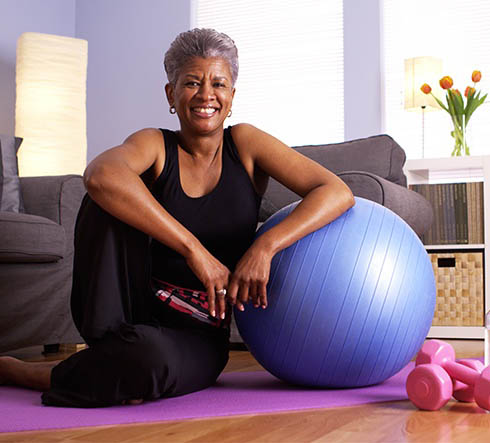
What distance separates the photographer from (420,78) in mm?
4195

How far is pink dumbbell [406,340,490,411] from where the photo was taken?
1607 millimetres

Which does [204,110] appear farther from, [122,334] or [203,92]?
[122,334]

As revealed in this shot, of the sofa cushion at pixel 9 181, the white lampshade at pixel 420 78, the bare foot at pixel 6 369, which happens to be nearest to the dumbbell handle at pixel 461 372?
the bare foot at pixel 6 369

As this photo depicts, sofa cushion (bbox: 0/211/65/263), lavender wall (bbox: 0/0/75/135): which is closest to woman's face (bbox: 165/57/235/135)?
sofa cushion (bbox: 0/211/65/263)

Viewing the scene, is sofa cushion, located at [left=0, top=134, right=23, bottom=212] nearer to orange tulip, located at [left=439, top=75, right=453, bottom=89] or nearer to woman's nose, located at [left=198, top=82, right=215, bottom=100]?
woman's nose, located at [left=198, top=82, right=215, bottom=100]

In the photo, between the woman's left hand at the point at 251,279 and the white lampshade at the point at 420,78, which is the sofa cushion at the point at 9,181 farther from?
the white lampshade at the point at 420,78

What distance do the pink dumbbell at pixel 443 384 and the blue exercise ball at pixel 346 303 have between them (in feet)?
0.45

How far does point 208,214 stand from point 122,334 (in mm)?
393

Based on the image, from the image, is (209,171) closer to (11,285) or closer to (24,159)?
(11,285)

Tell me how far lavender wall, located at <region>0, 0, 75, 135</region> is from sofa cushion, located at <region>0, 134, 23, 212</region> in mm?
1744

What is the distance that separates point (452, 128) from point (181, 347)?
3.20 meters

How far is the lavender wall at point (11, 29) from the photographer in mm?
5039

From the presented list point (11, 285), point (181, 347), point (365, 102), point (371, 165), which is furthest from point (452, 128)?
point (181, 347)

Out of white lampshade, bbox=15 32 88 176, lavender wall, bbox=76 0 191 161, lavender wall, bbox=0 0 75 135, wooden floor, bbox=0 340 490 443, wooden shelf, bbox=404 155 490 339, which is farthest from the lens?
lavender wall, bbox=76 0 191 161
